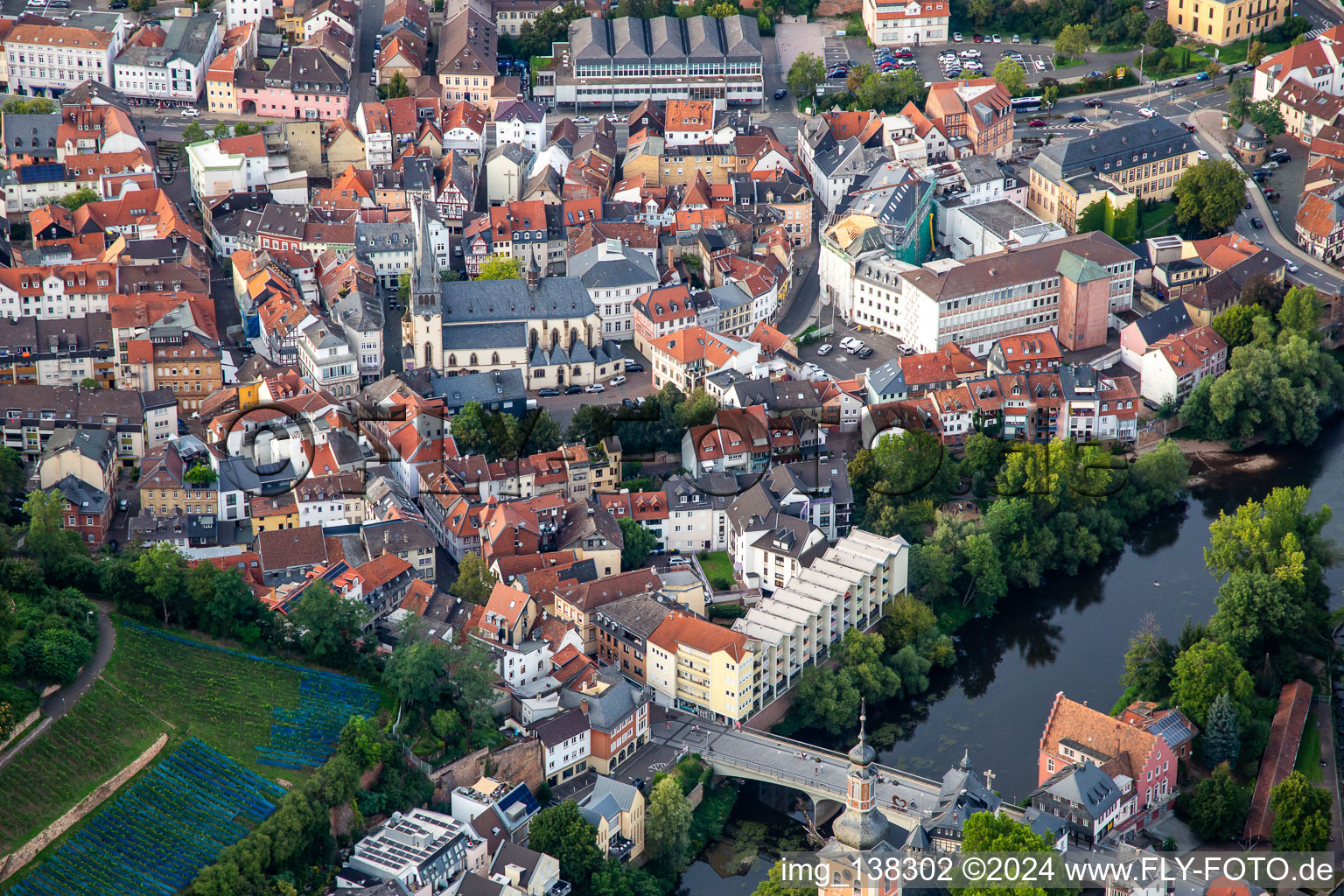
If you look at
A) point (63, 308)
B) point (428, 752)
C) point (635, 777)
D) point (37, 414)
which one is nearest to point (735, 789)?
point (635, 777)

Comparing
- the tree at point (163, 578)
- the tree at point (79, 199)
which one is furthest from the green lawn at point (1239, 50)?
the tree at point (163, 578)

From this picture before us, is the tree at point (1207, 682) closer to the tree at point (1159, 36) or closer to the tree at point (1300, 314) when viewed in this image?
the tree at point (1300, 314)

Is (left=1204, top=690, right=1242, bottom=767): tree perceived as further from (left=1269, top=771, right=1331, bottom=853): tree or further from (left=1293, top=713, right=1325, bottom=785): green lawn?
(left=1269, top=771, right=1331, bottom=853): tree

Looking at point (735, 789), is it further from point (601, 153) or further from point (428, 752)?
point (601, 153)

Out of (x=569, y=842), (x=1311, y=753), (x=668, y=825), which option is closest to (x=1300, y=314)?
(x=1311, y=753)

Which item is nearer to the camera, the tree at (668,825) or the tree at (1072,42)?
the tree at (668,825)

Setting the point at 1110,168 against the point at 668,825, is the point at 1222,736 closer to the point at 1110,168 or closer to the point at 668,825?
the point at 668,825
